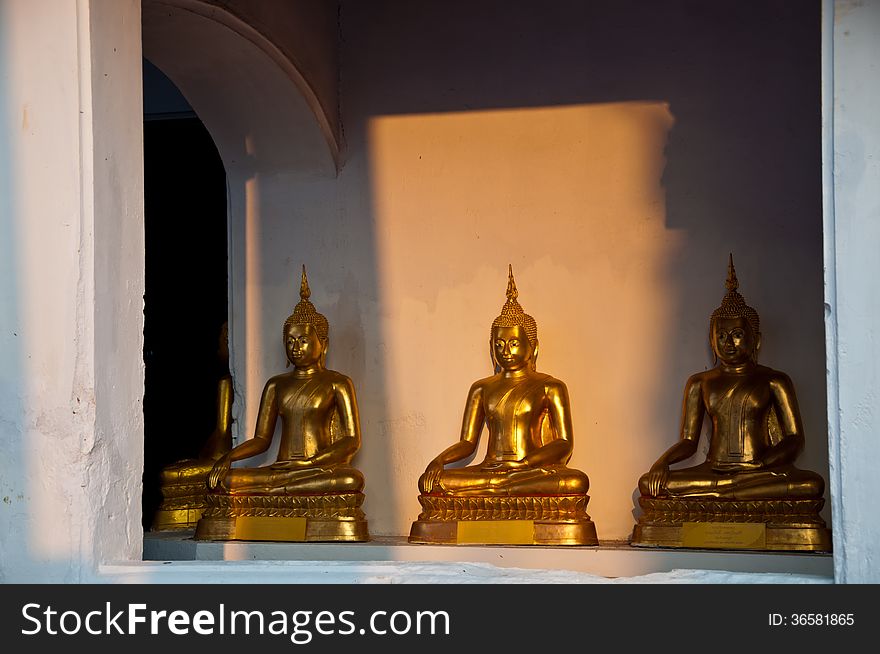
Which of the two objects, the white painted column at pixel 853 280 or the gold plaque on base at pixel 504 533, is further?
the gold plaque on base at pixel 504 533

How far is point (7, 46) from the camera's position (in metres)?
3.26

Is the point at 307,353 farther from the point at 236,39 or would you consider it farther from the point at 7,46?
the point at 7,46

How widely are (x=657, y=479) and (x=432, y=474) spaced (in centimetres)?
87

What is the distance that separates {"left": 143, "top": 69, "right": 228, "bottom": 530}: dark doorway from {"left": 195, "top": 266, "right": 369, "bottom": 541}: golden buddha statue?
1.31m

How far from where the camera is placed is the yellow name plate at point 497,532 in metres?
4.95

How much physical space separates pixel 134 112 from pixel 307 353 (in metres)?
2.31

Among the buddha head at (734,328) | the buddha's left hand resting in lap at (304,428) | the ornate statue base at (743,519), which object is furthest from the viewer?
the buddha's left hand resting in lap at (304,428)

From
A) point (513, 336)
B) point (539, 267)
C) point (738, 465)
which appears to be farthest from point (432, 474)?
point (738, 465)

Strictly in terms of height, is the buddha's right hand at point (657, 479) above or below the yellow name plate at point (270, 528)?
above

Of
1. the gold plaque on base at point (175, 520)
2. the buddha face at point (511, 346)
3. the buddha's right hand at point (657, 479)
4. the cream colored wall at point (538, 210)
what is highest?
the cream colored wall at point (538, 210)

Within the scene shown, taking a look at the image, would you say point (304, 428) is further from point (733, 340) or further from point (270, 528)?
point (733, 340)

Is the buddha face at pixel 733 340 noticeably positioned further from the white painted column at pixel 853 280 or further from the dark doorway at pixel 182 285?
the dark doorway at pixel 182 285

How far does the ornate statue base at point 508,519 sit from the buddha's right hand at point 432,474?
41 millimetres

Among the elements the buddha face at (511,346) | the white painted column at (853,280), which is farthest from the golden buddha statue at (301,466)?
the white painted column at (853,280)
